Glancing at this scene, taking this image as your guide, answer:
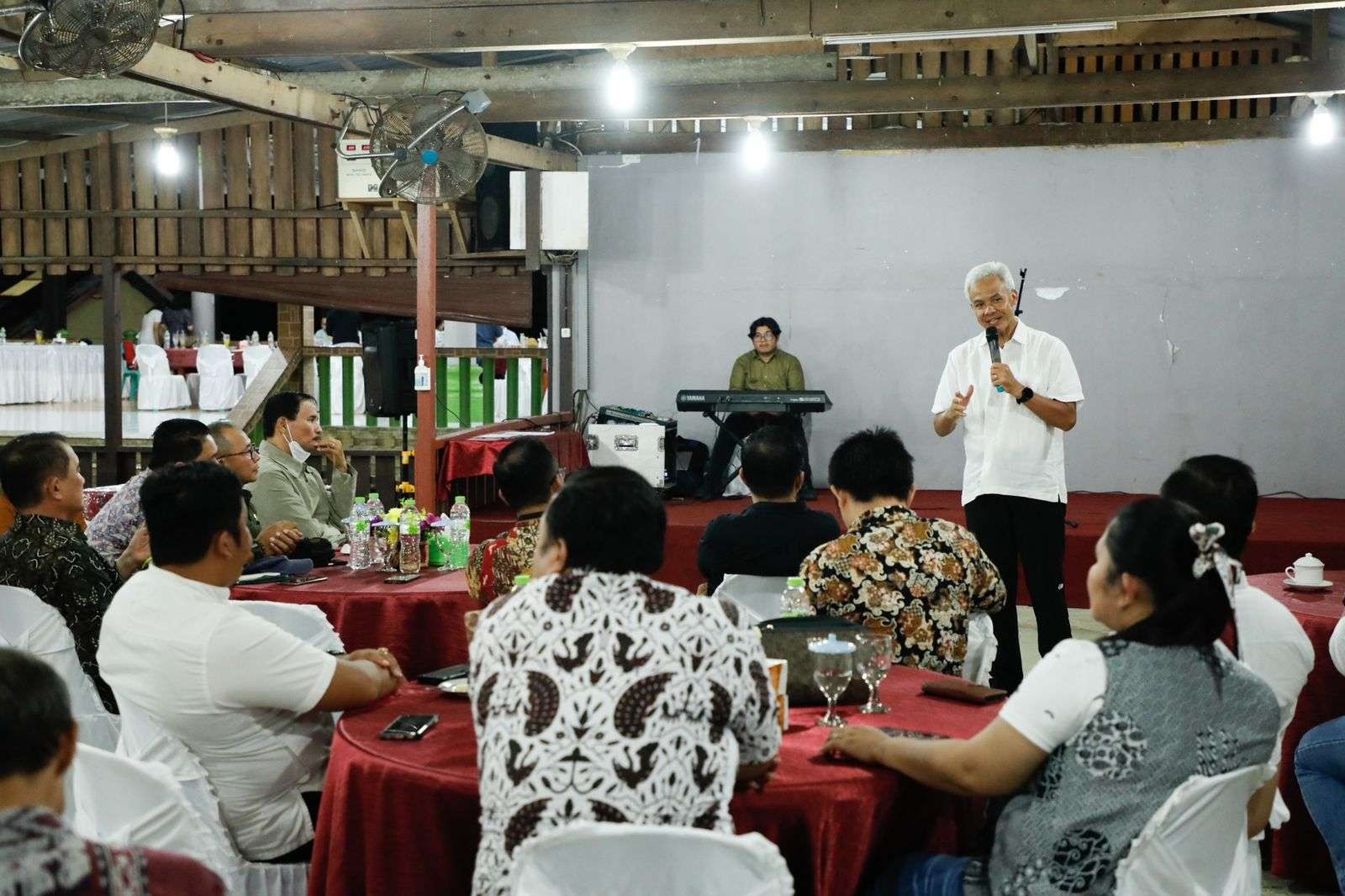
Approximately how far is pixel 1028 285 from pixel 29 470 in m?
7.81

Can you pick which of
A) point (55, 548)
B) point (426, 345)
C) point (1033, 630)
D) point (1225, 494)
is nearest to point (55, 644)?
point (55, 548)

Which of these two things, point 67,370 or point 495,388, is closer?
point 495,388

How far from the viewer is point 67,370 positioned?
1392 centimetres

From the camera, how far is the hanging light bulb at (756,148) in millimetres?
9602

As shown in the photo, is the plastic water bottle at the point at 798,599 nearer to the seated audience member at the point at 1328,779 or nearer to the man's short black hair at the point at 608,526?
the man's short black hair at the point at 608,526

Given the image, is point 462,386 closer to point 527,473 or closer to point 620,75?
point 620,75

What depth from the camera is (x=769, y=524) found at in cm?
360

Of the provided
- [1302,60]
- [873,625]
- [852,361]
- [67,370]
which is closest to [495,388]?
[852,361]

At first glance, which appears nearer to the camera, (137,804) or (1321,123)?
(137,804)

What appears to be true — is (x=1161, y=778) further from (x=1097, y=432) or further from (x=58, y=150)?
(x=58, y=150)

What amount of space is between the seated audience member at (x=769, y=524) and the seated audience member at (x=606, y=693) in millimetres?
1504

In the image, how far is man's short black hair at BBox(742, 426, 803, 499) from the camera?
3.54m

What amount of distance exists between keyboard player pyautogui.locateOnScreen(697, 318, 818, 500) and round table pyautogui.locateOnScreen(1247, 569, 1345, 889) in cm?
558

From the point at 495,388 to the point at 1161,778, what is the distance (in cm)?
958
